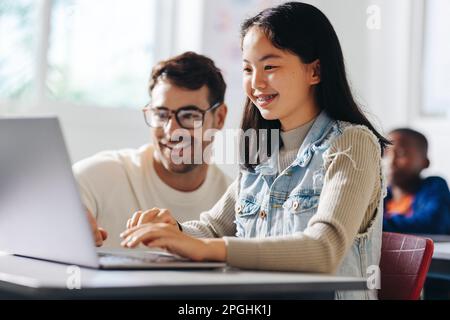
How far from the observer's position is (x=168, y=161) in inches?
97.7

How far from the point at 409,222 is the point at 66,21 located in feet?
6.05

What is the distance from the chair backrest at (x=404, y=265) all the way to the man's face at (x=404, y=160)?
2322 mm

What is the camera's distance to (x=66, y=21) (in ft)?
12.3

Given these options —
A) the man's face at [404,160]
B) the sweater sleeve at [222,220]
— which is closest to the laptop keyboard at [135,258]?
the sweater sleeve at [222,220]

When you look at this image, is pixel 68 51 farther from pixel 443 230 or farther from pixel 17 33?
pixel 443 230

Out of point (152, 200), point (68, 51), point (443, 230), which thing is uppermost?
point (68, 51)

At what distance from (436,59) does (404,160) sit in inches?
35.4

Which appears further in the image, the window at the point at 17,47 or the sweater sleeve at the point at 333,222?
the window at the point at 17,47

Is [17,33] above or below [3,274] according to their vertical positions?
above

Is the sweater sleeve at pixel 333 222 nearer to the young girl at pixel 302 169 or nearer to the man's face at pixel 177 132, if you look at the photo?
the young girl at pixel 302 169

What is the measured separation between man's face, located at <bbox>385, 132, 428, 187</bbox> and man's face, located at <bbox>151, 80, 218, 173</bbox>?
5.26ft

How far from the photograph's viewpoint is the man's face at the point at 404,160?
387 centimetres
